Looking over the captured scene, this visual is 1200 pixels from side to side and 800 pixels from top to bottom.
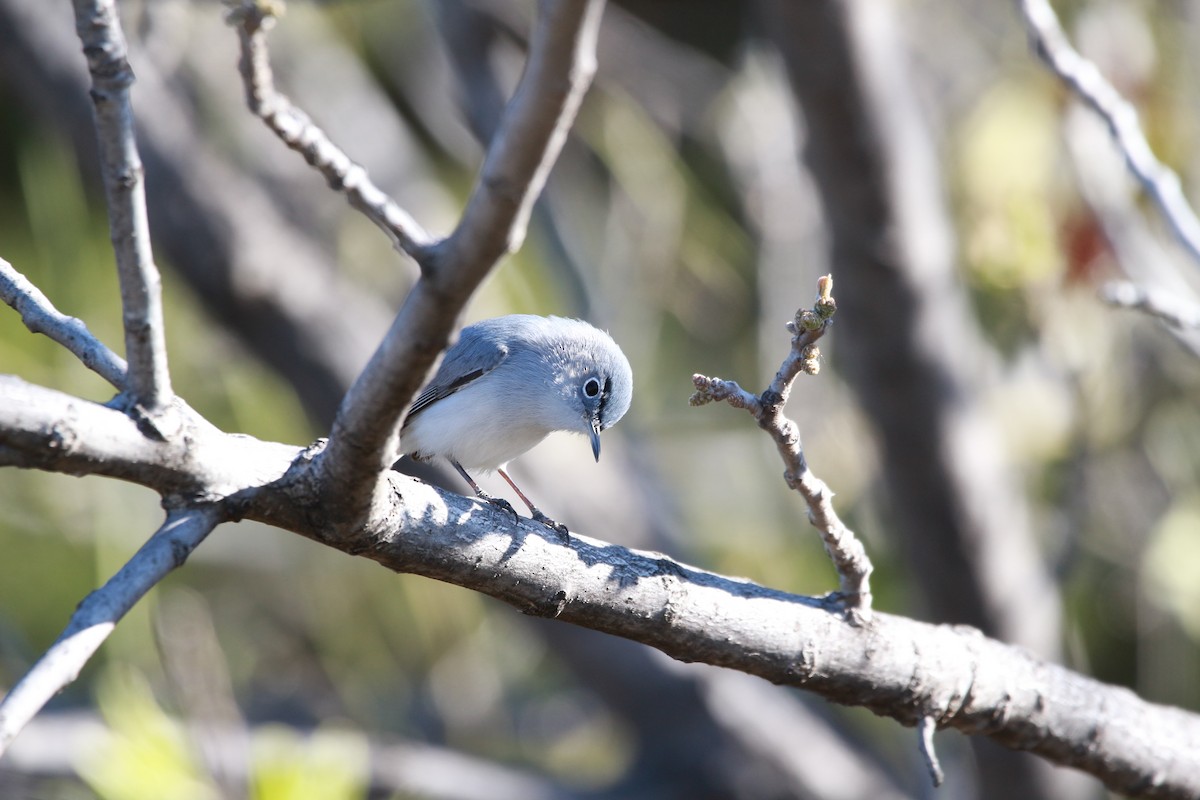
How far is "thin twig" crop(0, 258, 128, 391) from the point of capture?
3.53 ft

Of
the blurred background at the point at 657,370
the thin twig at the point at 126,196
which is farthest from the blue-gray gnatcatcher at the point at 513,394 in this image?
the thin twig at the point at 126,196

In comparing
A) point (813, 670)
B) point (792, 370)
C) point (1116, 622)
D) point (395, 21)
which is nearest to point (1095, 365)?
point (1116, 622)

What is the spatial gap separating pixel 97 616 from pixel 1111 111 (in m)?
1.76

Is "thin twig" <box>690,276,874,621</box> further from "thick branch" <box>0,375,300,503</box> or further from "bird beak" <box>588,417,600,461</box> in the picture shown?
"bird beak" <box>588,417,600,461</box>

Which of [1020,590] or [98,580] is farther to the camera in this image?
[98,580]

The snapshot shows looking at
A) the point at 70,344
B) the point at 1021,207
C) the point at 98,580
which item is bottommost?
the point at 70,344

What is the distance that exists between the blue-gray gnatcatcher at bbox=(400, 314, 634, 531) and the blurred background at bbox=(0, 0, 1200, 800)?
65 centimetres

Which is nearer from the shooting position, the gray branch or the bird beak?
the gray branch

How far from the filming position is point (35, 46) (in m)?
2.90

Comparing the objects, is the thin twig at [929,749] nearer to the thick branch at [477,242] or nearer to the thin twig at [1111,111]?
the thick branch at [477,242]

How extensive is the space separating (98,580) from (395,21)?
240cm

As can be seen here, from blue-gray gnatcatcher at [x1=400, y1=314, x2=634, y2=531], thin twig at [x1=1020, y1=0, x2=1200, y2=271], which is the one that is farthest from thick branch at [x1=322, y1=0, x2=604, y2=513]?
thin twig at [x1=1020, y1=0, x2=1200, y2=271]

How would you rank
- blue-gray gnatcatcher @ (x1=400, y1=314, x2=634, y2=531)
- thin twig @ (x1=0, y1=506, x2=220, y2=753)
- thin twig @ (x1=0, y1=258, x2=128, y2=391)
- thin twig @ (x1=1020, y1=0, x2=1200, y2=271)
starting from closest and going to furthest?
thin twig @ (x1=0, y1=506, x2=220, y2=753)
thin twig @ (x1=0, y1=258, x2=128, y2=391)
thin twig @ (x1=1020, y1=0, x2=1200, y2=271)
blue-gray gnatcatcher @ (x1=400, y1=314, x2=634, y2=531)

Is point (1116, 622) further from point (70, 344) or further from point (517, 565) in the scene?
point (70, 344)
